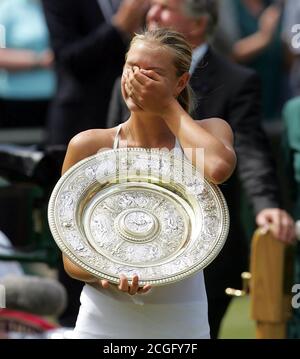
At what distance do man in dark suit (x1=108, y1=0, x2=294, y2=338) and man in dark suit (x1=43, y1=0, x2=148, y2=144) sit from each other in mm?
905

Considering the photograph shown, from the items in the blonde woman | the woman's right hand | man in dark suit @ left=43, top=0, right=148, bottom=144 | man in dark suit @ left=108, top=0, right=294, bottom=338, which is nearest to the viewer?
the woman's right hand

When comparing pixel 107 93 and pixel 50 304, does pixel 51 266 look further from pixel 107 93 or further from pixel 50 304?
pixel 107 93

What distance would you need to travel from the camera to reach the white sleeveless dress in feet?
9.61

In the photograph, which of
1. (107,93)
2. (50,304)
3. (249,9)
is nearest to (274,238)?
(50,304)

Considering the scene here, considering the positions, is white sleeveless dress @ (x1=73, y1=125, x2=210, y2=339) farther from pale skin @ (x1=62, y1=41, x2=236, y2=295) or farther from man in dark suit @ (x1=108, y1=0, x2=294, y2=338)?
man in dark suit @ (x1=108, y1=0, x2=294, y2=338)

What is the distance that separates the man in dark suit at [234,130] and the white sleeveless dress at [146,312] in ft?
1.77

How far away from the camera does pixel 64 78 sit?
4.80 meters

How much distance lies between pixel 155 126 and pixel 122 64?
1.75 metres

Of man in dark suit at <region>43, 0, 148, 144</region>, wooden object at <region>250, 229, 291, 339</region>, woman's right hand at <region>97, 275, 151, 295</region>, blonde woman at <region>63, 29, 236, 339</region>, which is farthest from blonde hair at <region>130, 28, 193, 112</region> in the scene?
man in dark suit at <region>43, 0, 148, 144</region>

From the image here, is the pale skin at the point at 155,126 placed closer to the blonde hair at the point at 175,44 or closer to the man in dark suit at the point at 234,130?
the blonde hair at the point at 175,44

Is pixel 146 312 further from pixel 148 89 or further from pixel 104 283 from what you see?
pixel 148 89

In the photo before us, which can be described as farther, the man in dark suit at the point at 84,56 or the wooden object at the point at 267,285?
the man in dark suit at the point at 84,56

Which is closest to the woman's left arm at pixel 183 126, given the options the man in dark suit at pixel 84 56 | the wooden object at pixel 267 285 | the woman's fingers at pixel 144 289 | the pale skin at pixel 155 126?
the pale skin at pixel 155 126

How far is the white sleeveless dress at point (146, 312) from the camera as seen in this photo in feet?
9.61
